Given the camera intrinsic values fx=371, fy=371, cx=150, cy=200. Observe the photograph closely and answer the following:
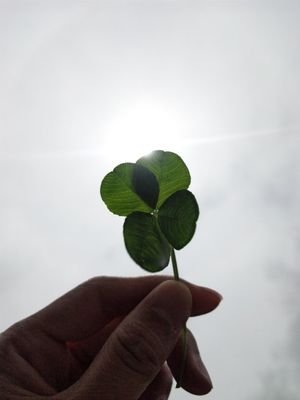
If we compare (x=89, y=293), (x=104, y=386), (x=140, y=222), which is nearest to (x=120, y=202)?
(x=140, y=222)

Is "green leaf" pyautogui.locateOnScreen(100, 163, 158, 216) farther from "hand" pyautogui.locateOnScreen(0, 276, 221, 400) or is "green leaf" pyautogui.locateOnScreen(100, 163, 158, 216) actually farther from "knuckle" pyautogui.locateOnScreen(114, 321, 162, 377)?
"knuckle" pyautogui.locateOnScreen(114, 321, 162, 377)

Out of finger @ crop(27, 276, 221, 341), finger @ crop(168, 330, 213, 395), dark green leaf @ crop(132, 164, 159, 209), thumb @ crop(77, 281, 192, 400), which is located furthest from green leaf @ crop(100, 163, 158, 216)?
finger @ crop(168, 330, 213, 395)

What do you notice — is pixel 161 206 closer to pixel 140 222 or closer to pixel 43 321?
pixel 140 222

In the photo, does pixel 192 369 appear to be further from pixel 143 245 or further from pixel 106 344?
pixel 143 245

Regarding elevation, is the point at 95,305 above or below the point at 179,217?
below

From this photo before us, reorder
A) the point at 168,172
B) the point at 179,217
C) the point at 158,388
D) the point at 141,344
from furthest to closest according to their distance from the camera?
the point at 158,388 < the point at 141,344 < the point at 168,172 < the point at 179,217

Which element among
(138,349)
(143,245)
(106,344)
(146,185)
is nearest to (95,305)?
(106,344)
